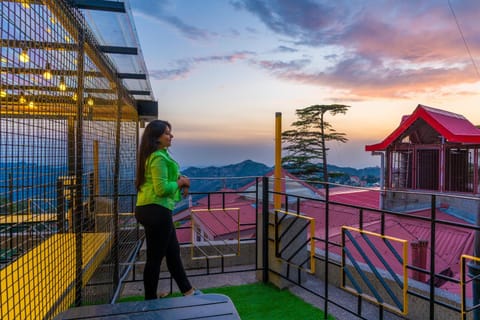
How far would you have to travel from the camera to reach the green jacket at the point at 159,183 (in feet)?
7.09

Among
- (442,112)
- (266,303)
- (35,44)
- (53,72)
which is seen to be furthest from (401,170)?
(35,44)

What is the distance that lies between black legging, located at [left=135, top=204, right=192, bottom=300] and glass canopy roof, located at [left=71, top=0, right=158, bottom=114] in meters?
1.43

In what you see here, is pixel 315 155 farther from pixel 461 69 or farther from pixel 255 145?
pixel 461 69

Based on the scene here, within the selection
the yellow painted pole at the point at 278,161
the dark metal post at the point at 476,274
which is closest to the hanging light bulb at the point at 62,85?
the yellow painted pole at the point at 278,161

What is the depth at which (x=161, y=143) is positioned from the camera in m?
2.34

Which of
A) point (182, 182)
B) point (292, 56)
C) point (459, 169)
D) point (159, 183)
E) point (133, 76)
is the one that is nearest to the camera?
point (159, 183)

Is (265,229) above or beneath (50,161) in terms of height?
beneath

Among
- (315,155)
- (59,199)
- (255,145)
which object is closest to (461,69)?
(255,145)

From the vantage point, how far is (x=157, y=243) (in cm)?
225

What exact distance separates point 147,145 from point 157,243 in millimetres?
731

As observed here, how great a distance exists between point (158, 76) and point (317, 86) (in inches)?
207

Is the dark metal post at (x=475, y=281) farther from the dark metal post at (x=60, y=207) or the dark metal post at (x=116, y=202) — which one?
the dark metal post at (x=116, y=202)

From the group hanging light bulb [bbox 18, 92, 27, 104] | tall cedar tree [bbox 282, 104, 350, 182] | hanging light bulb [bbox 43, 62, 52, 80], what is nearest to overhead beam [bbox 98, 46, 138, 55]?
hanging light bulb [bbox 43, 62, 52, 80]

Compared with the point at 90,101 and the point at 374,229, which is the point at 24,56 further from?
the point at 374,229
